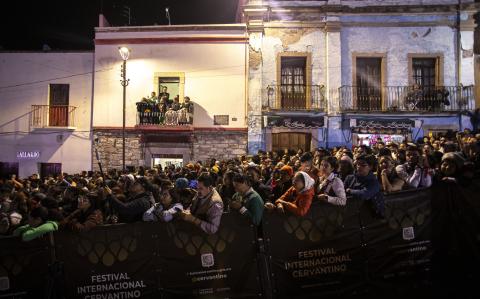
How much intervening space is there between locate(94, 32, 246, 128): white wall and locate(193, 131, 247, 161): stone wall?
486mm

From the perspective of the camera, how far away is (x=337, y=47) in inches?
651

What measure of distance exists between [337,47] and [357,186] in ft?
39.7

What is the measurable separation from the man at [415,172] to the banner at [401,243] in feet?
1.26

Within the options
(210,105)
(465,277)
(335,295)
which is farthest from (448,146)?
(210,105)

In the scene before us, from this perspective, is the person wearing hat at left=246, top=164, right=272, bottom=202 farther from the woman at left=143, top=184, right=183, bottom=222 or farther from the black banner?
the black banner

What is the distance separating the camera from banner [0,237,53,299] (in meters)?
5.01

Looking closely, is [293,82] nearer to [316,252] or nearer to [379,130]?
[379,130]

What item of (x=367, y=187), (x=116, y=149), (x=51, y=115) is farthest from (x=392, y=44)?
(x=51, y=115)

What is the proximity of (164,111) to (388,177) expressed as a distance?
11655mm

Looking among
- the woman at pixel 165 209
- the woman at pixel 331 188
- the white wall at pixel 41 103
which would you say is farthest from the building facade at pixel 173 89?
the woman at pixel 165 209

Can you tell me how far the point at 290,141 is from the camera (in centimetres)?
1662

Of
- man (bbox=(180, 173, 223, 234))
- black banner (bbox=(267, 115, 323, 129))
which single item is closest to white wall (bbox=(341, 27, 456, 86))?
black banner (bbox=(267, 115, 323, 129))

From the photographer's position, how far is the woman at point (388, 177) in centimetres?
642

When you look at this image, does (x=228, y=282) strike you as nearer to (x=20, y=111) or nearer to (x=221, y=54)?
(x=221, y=54)
